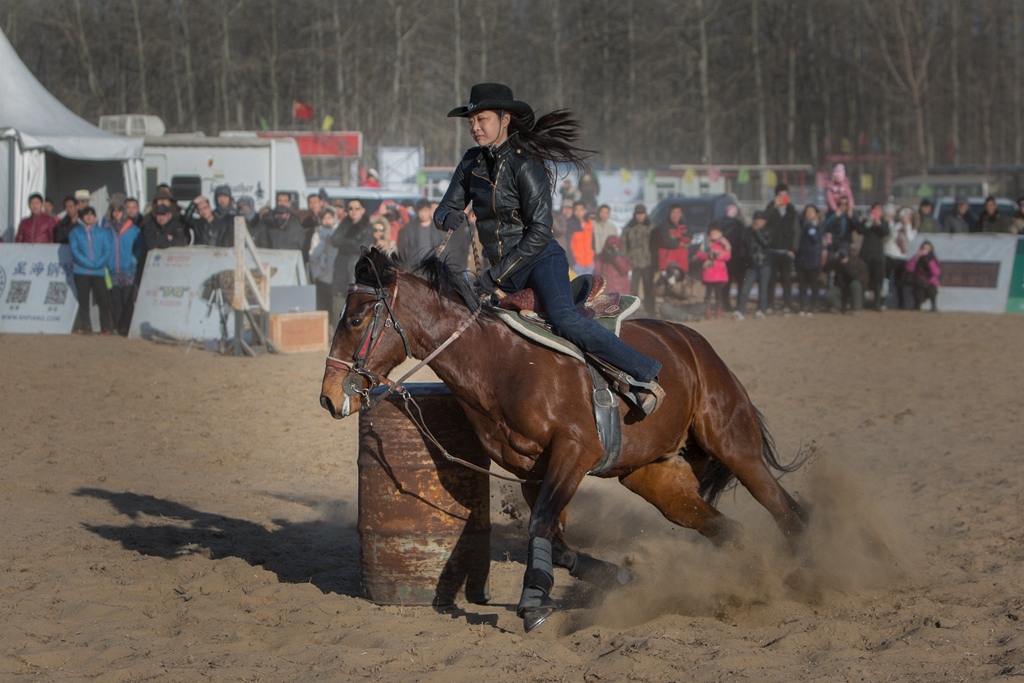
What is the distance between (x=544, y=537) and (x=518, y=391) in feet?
2.34

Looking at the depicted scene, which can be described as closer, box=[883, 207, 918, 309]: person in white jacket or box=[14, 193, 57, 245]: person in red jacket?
box=[14, 193, 57, 245]: person in red jacket

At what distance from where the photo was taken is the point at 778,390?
11.6 m

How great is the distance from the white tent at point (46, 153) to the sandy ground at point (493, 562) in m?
7.06

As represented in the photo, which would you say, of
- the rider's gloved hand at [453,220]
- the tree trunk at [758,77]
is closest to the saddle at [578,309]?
the rider's gloved hand at [453,220]

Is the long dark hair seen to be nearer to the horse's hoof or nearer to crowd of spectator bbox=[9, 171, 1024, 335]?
the horse's hoof

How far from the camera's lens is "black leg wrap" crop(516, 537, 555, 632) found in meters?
4.75

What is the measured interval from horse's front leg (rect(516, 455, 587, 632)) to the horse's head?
957 mm

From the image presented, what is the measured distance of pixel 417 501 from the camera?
5648mm

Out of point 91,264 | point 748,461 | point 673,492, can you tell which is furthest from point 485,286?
point 91,264

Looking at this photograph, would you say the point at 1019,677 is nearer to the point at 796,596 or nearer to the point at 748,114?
the point at 796,596

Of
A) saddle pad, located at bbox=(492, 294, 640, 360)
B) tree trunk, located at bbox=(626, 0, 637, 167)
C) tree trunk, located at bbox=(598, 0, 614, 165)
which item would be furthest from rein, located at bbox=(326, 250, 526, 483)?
tree trunk, located at bbox=(598, 0, 614, 165)

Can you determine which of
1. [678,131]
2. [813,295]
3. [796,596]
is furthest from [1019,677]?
[678,131]

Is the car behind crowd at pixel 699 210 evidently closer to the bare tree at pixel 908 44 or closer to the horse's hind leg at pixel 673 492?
the horse's hind leg at pixel 673 492

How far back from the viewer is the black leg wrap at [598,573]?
542 centimetres
